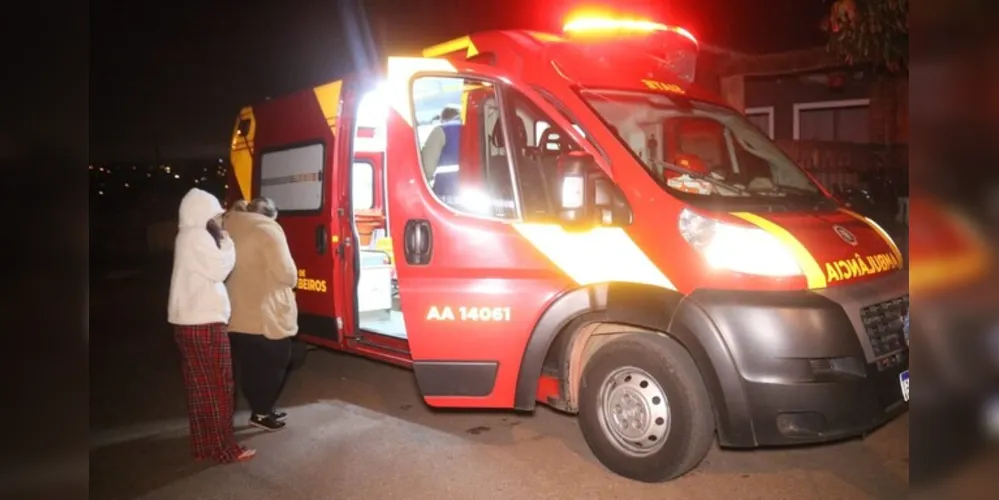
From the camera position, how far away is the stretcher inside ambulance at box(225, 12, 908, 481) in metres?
3.95

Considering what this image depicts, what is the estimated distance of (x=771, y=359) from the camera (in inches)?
153

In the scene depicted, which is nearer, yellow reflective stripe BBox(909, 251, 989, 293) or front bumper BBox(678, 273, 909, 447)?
yellow reflective stripe BBox(909, 251, 989, 293)

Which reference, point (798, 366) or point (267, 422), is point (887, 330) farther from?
point (267, 422)

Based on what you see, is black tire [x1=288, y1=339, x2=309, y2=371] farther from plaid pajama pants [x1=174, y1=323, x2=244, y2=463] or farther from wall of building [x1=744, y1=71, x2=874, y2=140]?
wall of building [x1=744, y1=71, x2=874, y2=140]

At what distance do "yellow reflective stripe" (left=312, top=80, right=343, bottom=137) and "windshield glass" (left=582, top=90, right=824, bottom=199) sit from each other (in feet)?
7.59

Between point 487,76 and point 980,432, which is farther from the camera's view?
point 487,76

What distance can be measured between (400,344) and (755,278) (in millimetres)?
2781

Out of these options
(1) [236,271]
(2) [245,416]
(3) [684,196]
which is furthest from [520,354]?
(2) [245,416]

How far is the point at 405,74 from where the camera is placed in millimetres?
4848

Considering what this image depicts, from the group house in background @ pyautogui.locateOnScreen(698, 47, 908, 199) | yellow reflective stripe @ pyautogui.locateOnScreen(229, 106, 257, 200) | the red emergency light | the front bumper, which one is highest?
house in background @ pyautogui.locateOnScreen(698, 47, 908, 199)

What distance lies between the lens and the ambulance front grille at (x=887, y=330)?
402 centimetres

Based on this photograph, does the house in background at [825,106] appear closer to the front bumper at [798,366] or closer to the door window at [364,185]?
the door window at [364,185]

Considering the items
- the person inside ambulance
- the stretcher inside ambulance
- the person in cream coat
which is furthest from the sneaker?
the person inside ambulance

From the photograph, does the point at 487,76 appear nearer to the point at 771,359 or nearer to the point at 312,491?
the point at 771,359
